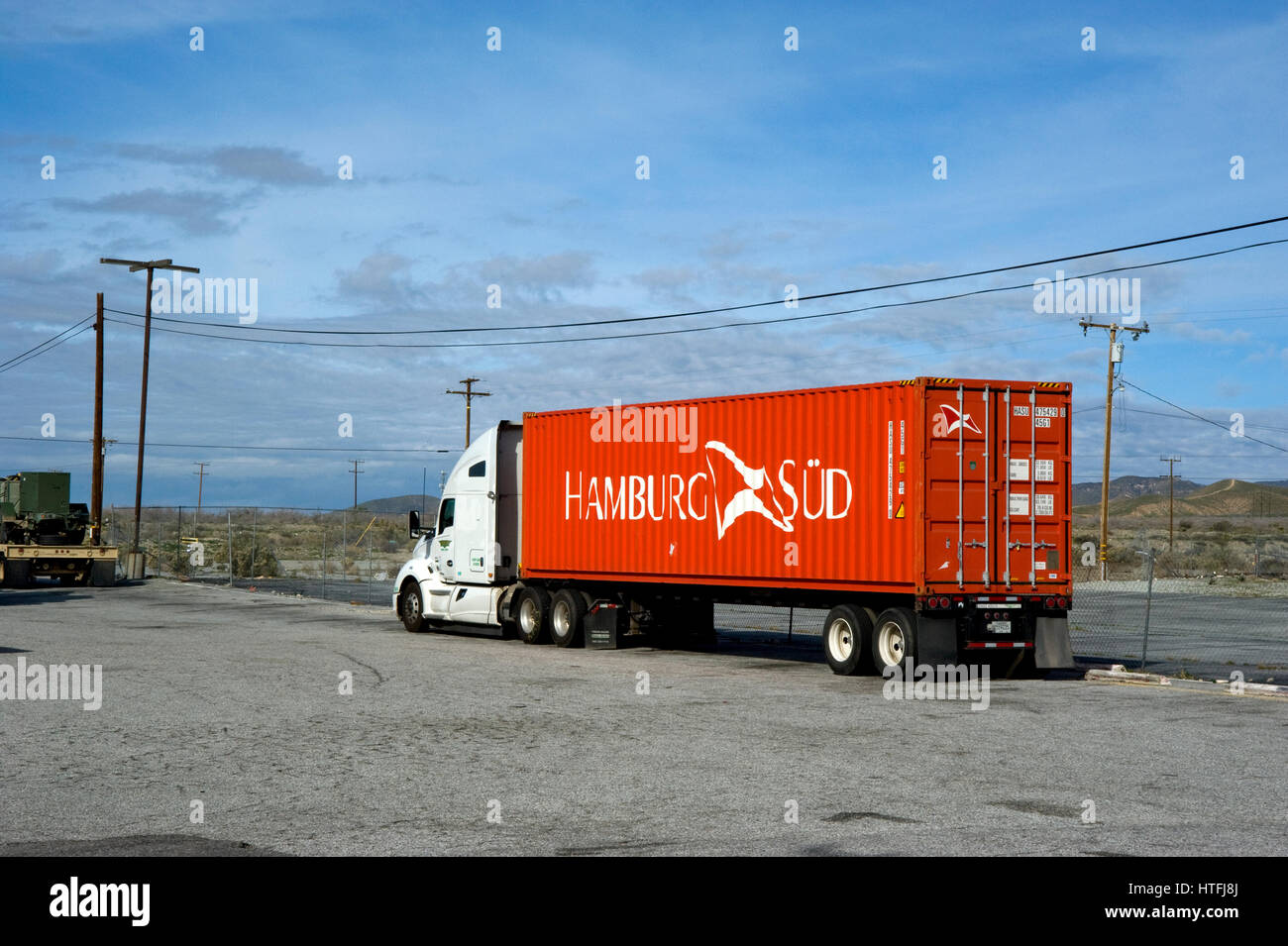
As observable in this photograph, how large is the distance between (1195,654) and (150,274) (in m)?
35.6

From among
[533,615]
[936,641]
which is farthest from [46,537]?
[936,641]

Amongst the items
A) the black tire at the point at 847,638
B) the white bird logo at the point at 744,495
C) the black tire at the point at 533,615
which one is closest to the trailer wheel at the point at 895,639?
the black tire at the point at 847,638

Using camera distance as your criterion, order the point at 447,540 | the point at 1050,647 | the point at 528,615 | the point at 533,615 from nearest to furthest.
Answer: the point at 1050,647
the point at 533,615
the point at 528,615
the point at 447,540

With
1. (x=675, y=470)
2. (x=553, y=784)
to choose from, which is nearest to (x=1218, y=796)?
(x=553, y=784)

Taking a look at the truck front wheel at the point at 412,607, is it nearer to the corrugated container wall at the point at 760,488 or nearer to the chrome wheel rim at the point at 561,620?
the corrugated container wall at the point at 760,488

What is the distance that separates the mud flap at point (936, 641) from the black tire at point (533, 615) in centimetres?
817

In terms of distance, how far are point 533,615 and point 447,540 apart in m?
2.98

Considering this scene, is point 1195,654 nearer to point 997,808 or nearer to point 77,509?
point 997,808

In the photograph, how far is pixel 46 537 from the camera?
4362 cm

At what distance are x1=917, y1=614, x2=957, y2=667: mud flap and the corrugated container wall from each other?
50 centimetres

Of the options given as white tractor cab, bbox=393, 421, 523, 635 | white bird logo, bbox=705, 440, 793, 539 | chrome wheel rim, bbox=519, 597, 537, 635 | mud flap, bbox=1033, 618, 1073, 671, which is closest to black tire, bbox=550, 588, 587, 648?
chrome wheel rim, bbox=519, 597, 537, 635

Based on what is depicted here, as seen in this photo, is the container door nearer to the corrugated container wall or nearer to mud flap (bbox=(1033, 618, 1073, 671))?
the corrugated container wall

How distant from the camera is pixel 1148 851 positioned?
7.28 meters

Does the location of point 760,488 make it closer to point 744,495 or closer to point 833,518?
point 744,495
